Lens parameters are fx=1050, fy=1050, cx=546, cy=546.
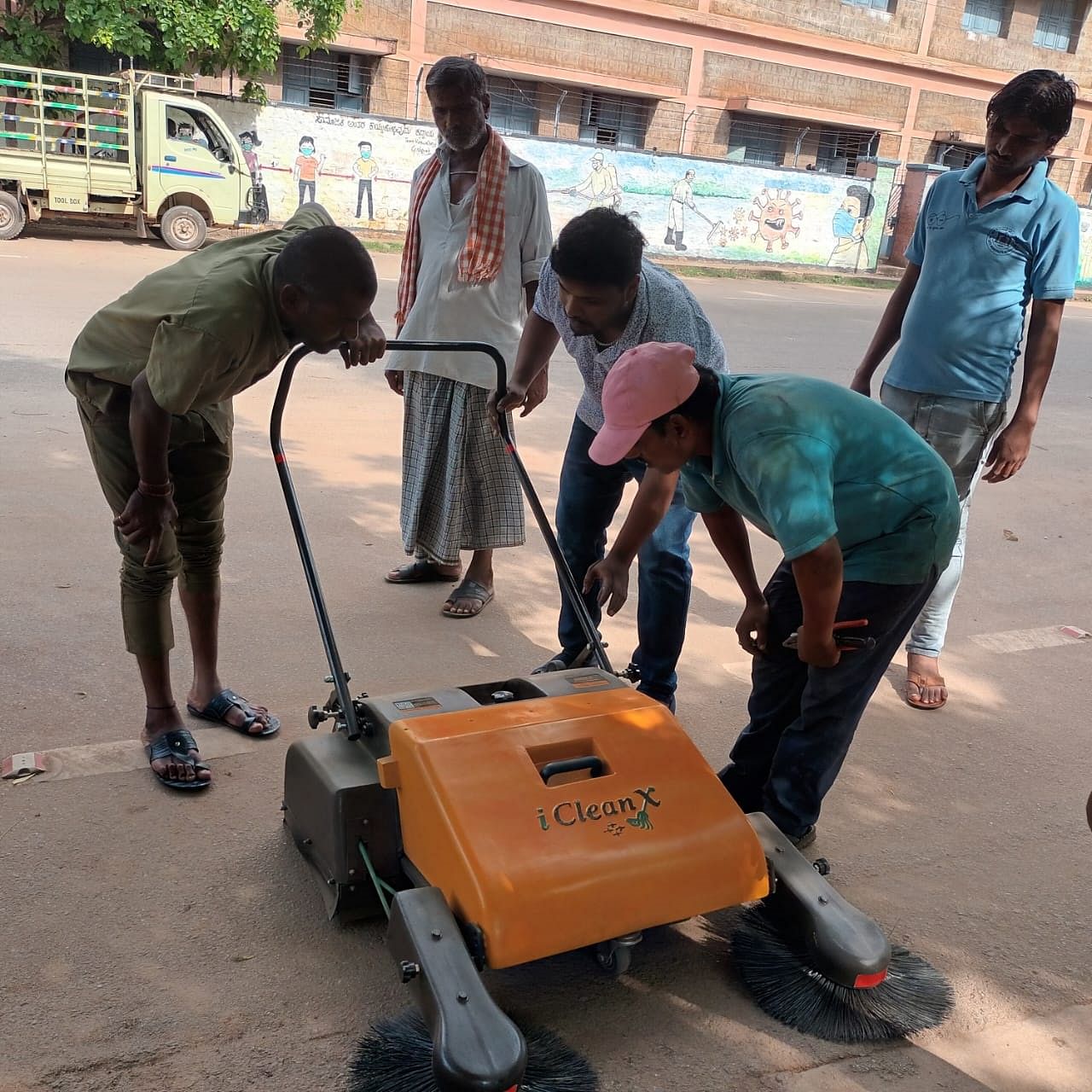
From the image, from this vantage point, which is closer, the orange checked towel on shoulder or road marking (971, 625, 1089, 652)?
the orange checked towel on shoulder

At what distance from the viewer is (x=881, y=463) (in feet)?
7.45

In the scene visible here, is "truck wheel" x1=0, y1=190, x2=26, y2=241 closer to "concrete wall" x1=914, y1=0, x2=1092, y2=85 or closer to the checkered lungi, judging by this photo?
the checkered lungi

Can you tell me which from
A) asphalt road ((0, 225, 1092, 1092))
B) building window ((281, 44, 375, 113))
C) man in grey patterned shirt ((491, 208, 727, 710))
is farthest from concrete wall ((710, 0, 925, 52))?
man in grey patterned shirt ((491, 208, 727, 710))

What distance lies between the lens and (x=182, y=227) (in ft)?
46.5

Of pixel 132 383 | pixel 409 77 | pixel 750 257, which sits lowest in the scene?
pixel 750 257

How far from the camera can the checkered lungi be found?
13.0 ft

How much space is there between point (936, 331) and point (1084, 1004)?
205cm

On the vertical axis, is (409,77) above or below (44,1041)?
above

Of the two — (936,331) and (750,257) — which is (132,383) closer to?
(936,331)

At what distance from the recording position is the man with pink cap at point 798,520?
2064mm

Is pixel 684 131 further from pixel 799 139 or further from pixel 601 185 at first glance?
pixel 601 185

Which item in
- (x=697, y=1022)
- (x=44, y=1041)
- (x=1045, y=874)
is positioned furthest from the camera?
(x=1045, y=874)

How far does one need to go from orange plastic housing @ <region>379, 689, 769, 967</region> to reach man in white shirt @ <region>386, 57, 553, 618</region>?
1.81m

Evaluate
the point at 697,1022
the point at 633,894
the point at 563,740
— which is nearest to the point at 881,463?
the point at 563,740
